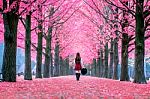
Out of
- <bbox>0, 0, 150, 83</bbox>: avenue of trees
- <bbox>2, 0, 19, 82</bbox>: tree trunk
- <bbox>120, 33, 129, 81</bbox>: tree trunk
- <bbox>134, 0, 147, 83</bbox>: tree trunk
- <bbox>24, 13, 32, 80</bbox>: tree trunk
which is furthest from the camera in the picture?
<bbox>120, 33, 129, 81</bbox>: tree trunk

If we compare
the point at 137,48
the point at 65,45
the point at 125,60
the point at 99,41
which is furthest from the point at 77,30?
the point at 137,48

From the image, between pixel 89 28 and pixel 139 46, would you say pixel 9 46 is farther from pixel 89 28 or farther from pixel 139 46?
pixel 89 28

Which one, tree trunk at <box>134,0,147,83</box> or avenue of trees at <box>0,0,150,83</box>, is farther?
tree trunk at <box>134,0,147,83</box>

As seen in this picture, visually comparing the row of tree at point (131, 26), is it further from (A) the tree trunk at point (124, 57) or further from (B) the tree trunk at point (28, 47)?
(B) the tree trunk at point (28, 47)

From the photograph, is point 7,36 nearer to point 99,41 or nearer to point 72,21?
point 99,41

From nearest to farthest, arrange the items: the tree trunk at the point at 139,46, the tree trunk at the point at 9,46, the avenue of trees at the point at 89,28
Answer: the tree trunk at the point at 9,46
the avenue of trees at the point at 89,28
the tree trunk at the point at 139,46

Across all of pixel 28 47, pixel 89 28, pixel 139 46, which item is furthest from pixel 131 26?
pixel 89 28

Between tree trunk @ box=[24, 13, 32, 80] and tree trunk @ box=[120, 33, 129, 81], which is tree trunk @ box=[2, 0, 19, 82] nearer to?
tree trunk @ box=[24, 13, 32, 80]

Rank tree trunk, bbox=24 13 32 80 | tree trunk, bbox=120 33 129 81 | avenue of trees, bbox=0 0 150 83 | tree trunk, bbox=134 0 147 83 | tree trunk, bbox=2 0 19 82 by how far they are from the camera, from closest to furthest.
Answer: tree trunk, bbox=2 0 19 82
avenue of trees, bbox=0 0 150 83
tree trunk, bbox=134 0 147 83
tree trunk, bbox=24 13 32 80
tree trunk, bbox=120 33 129 81

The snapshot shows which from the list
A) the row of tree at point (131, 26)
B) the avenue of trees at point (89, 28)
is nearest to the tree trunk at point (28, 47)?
the avenue of trees at point (89, 28)

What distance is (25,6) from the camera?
2145 centimetres

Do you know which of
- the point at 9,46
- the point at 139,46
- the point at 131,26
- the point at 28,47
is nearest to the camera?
the point at 9,46

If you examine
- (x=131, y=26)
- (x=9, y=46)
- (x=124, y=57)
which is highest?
(x=131, y=26)

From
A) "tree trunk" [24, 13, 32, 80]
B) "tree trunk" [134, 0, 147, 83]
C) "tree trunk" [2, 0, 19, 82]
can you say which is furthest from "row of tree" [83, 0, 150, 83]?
"tree trunk" [2, 0, 19, 82]
